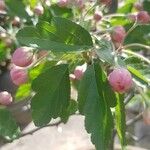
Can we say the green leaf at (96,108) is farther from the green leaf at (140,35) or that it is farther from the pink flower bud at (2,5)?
the pink flower bud at (2,5)

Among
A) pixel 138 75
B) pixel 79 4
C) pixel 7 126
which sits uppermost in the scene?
pixel 79 4

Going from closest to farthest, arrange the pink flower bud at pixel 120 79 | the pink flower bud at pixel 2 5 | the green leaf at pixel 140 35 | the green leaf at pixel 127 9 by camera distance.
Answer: the pink flower bud at pixel 120 79, the green leaf at pixel 140 35, the pink flower bud at pixel 2 5, the green leaf at pixel 127 9

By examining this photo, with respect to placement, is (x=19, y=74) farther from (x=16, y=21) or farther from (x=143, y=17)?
(x=16, y=21)

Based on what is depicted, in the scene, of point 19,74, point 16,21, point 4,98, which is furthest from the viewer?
point 16,21

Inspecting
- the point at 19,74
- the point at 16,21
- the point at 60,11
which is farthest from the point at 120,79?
the point at 16,21

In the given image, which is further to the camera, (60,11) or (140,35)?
(60,11)

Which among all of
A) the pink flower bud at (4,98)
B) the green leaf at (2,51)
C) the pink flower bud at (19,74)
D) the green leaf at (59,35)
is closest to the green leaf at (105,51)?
the green leaf at (59,35)

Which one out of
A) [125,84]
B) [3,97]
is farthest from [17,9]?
[125,84]
